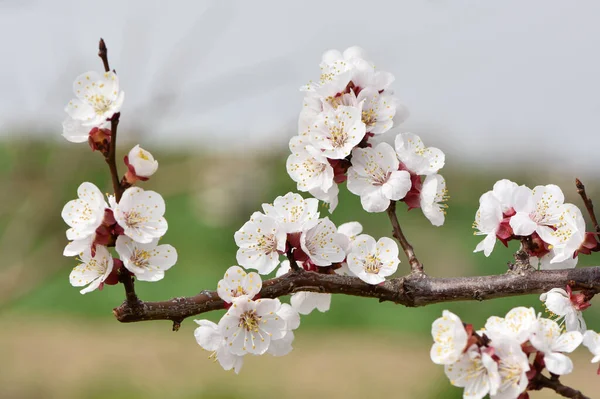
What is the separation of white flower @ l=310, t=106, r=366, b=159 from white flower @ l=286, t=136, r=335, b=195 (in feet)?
0.08

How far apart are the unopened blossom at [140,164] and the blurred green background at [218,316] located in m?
3.02

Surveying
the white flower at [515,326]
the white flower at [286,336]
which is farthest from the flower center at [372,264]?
the white flower at [515,326]

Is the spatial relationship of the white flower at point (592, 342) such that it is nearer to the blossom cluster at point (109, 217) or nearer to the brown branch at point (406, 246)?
the brown branch at point (406, 246)

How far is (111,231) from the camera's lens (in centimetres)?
77

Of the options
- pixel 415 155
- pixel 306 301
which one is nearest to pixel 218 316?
pixel 306 301

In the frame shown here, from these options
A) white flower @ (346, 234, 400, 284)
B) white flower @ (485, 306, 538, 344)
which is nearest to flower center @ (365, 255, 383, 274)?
white flower @ (346, 234, 400, 284)

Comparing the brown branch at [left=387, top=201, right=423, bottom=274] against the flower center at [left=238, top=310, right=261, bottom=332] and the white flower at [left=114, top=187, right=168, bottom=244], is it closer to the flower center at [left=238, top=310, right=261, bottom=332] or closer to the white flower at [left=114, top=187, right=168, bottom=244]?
the flower center at [left=238, top=310, right=261, bottom=332]

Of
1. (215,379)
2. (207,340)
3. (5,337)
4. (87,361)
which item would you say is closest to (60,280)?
(5,337)

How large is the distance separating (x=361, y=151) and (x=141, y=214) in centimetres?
31

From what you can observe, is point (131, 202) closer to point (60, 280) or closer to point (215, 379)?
point (215, 379)

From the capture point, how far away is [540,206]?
0.90 metres

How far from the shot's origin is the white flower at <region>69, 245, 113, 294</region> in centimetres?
77

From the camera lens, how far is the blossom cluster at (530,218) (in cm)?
88

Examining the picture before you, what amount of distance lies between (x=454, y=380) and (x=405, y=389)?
5586 mm
